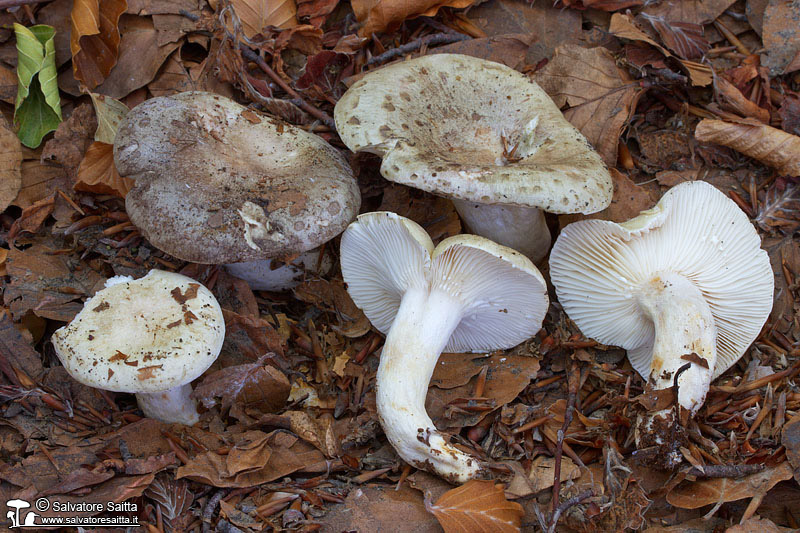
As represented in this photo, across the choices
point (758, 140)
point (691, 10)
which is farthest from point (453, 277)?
point (691, 10)

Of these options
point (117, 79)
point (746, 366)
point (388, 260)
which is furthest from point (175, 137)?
point (746, 366)

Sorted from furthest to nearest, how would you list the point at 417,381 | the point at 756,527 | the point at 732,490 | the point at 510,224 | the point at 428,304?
the point at 510,224
the point at 428,304
the point at 417,381
the point at 732,490
the point at 756,527

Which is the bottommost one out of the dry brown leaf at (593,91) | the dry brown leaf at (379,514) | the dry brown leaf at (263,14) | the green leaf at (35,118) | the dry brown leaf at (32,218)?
the dry brown leaf at (379,514)

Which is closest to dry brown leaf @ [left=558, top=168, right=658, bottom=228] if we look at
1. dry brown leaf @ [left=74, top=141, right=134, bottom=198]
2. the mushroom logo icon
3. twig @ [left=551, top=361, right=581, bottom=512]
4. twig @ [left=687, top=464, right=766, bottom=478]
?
twig @ [left=551, top=361, right=581, bottom=512]

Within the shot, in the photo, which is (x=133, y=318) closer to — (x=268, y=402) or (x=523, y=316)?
(x=268, y=402)

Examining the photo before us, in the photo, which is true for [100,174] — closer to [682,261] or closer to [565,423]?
[565,423]

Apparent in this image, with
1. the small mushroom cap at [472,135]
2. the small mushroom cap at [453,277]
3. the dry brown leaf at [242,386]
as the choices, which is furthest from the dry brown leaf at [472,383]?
the small mushroom cap at [472,135]

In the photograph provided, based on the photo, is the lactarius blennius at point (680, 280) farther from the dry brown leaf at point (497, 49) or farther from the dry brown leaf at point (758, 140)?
the dry brown leaf at point (497, 49)

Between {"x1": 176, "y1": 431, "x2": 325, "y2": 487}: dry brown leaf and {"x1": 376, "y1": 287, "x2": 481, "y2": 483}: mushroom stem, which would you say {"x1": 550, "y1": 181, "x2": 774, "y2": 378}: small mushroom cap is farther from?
{"x1": 176, "y1": 431, "x2": 325, "y2": 487}: dry brown leaf
